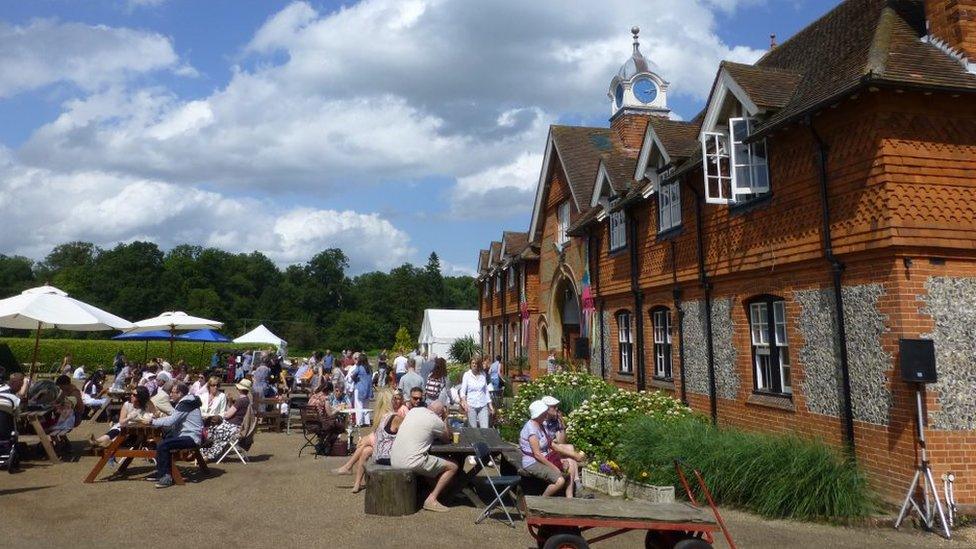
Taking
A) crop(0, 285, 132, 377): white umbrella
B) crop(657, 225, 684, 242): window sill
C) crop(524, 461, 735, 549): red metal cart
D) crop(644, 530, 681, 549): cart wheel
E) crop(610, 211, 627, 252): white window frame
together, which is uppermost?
crop(610, 211, 627, 252): white window frame

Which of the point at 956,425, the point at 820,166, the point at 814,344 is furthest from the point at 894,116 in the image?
the point at 956,425

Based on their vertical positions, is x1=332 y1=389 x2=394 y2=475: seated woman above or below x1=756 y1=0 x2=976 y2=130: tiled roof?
below

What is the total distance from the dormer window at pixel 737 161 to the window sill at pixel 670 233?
1.78 m

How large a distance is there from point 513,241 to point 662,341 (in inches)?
656

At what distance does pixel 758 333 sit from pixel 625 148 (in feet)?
36.7

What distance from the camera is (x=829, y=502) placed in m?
7.76

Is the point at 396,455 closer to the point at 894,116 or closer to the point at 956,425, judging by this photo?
the point at 956,425

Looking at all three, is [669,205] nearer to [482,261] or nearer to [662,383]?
[662,383]

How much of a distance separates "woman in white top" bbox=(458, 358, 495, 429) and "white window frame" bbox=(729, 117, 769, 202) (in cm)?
571

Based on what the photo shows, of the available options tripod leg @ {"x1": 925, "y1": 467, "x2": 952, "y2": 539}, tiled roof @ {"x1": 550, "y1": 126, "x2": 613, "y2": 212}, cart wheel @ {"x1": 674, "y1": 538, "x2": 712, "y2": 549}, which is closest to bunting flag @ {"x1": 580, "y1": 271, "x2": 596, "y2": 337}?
tiled roof @ {"x1": 550, "y1": 126, "x2": 613, "y2": 212}

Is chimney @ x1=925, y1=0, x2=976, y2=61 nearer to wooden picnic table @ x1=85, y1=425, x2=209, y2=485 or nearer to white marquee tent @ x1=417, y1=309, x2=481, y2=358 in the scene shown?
wooden picnic table @ x1=85, y1=425, x2=209, y2=485

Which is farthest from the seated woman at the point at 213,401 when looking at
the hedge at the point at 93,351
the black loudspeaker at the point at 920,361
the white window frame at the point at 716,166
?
the hedge at the point at 93,351

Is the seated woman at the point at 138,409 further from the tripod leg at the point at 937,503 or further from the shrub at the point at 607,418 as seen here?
the tripod leg at the point at 937,503

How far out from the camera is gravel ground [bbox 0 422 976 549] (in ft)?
22.6
